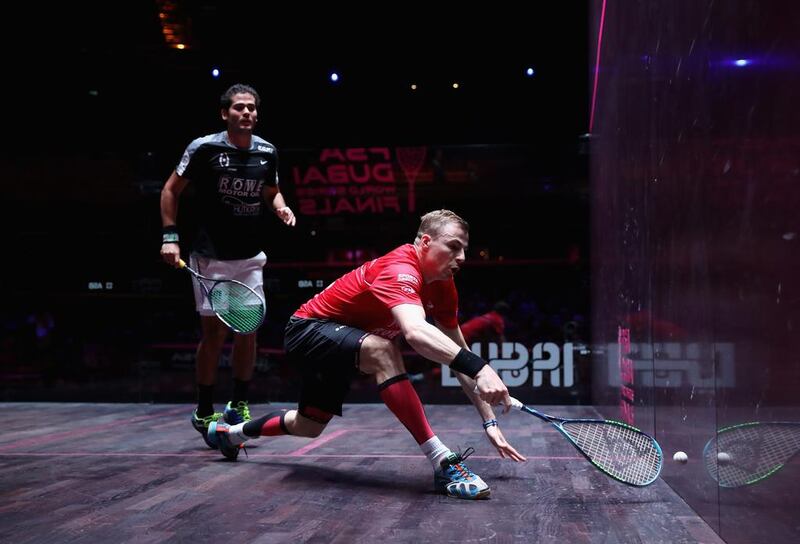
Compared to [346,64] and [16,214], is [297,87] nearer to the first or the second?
[346,64]

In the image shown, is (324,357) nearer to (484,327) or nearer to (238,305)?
(238,305)

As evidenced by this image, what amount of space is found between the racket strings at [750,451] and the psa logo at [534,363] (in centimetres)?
304

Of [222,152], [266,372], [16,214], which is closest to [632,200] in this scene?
[222,152]

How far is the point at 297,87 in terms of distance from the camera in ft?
16.8

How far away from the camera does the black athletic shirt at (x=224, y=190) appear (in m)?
2.78

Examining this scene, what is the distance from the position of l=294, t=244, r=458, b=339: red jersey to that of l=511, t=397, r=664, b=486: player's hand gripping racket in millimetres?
421

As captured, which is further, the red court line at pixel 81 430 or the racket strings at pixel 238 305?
the red court line at pixel 81 430

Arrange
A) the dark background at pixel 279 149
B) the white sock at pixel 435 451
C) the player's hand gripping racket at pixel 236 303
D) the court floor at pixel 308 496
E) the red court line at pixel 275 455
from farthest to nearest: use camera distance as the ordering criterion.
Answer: the dark background at pixel 279 149, the player's hand gripping racket at pixel 236 303, the red court line at pixel 275 455, the white sock at pixel 435 451, the court floor at pixel 308 496

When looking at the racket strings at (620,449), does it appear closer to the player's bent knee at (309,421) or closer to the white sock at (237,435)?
the player's bent knee at (309,421)

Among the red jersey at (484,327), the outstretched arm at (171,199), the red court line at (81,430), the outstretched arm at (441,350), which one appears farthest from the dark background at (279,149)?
the outstretched arm at (441,350)

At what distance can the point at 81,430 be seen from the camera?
10.7 ft

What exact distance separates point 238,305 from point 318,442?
604 millimetres

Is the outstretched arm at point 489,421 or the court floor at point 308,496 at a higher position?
the outstretched arm at point 489,421

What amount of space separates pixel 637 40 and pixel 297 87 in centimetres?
309
